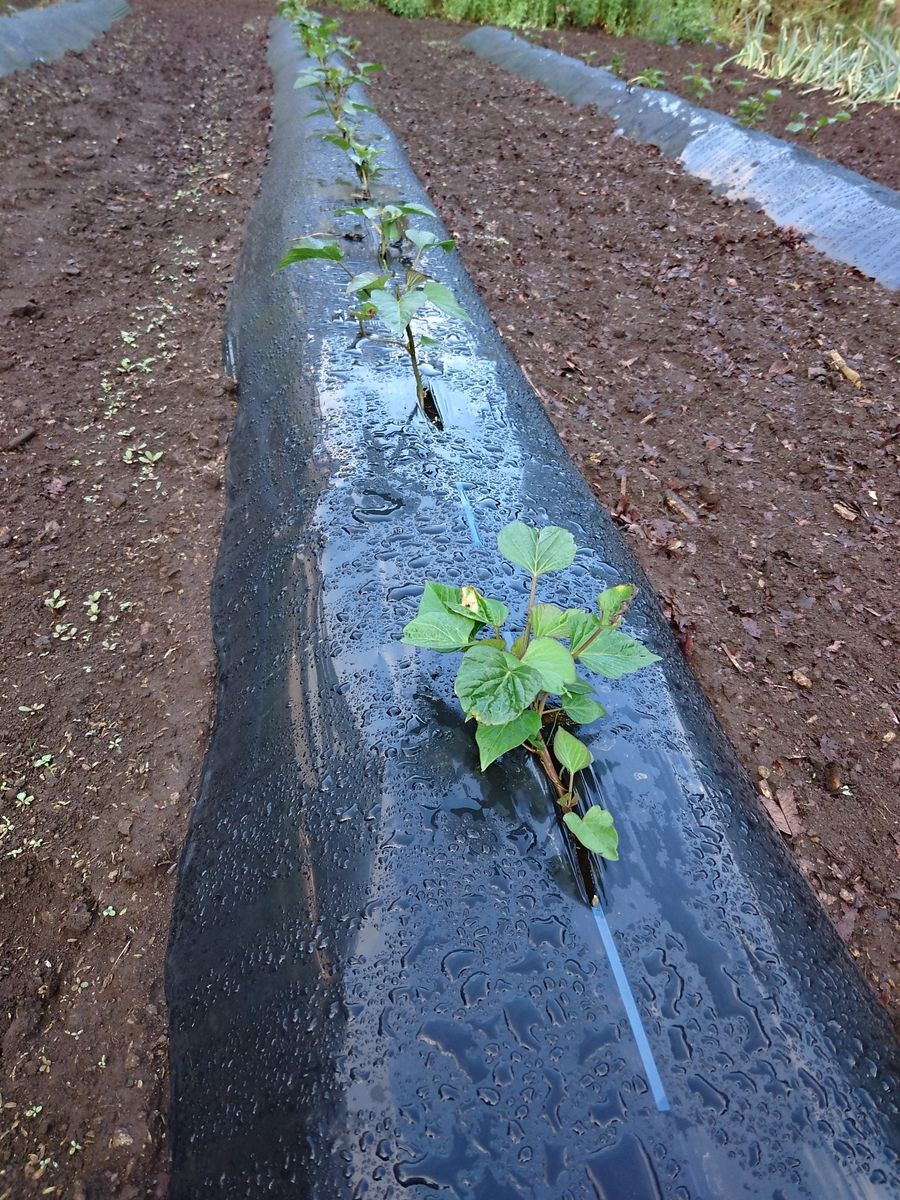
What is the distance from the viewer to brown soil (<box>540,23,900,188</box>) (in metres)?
4.45

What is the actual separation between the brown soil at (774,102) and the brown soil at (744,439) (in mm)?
1259

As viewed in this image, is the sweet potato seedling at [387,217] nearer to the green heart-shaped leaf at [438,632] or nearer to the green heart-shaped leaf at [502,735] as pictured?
the green heart-shaped leaf at [438,632]

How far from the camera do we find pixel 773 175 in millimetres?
3809

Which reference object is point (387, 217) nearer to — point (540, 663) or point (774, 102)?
point (540, 663)

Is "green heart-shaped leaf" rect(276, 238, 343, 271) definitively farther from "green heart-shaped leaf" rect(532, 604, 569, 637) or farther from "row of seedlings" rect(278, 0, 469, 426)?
"green heart-shaped leaf" rect(532, 604, 569, 637)

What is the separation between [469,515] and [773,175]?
12.3 feet

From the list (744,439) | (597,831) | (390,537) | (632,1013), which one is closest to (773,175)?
(744,439)

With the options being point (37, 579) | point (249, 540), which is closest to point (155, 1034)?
point (249, 540)

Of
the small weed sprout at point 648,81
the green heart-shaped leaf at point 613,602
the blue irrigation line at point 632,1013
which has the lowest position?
the blue irrigation line at point 632,1013

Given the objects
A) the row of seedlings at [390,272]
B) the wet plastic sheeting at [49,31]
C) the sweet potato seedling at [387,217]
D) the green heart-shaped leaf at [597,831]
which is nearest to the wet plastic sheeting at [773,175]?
the row of seedlings at [390,272]

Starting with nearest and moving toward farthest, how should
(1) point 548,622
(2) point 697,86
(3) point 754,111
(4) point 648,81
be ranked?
(1) point 548,622
(3) point 754,111
(4) point 648,81
(2) point 697,86

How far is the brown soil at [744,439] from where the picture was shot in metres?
1.59

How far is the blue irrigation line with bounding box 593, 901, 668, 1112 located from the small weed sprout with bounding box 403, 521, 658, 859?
0.29 feet

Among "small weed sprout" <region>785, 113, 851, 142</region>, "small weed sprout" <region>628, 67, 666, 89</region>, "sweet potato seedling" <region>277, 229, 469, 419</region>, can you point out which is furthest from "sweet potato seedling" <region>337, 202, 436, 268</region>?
"small weed sprout" <region>628, 67, 666, 89</region>
